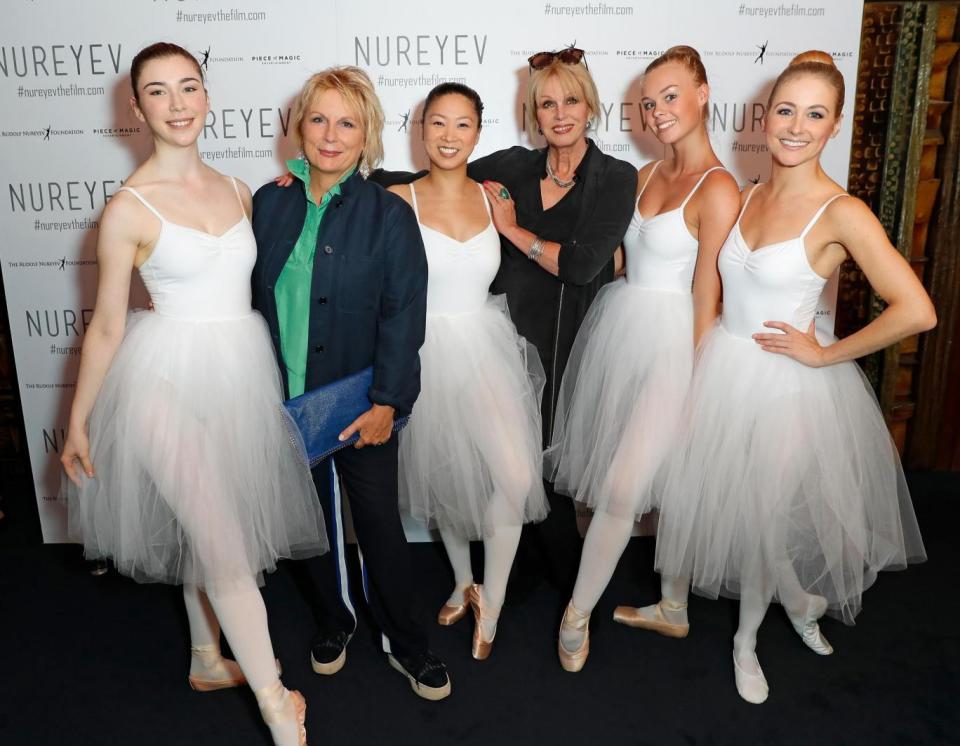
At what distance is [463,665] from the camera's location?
254cm

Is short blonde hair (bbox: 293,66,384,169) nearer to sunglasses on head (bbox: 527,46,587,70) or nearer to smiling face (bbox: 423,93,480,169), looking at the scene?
smiling face (bbox: 423,93,480,169)

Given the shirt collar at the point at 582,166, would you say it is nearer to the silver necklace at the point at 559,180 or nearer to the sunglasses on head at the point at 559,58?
the silver necklace at the point at 559,180

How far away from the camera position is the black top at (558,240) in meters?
2.46

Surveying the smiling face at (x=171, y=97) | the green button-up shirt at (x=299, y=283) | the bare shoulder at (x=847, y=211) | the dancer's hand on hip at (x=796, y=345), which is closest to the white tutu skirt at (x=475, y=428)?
the green button-up shirt at (x=299, y=283)

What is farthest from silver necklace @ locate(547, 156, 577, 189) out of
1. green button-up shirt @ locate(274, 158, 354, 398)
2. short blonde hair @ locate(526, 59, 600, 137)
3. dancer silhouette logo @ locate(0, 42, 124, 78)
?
dancer silhouette logo @ locate(0, 42, 124, 78)

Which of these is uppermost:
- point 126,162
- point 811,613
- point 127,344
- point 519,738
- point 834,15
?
point 834,15

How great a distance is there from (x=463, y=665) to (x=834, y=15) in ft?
8.79

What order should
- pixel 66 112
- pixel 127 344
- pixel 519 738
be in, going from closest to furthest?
pixel 127 344 → pixel 519 738 → pixel 66 112

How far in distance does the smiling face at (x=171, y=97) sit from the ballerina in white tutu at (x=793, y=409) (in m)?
1.45

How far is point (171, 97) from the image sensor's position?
1.98 m

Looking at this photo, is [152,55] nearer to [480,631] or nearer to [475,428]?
[475,428]

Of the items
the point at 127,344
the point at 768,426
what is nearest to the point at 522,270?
the point at 768,426

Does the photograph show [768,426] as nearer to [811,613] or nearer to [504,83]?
[811,613]

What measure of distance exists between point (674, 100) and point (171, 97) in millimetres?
1372
